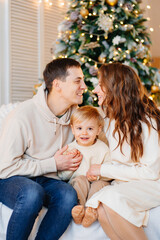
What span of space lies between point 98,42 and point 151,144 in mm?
1774

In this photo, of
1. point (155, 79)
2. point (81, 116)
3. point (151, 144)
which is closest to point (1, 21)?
point (155, 79)

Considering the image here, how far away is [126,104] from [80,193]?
1.88ft

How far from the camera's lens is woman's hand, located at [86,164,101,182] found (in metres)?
1.70

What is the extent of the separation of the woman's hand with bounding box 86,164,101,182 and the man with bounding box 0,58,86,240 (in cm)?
13

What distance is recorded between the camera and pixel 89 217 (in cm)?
147

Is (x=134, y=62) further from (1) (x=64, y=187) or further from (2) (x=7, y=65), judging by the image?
(1) (x=64, y=187)

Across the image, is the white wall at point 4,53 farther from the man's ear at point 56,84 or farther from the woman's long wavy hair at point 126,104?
the woman's long wavy hair at point 126,104

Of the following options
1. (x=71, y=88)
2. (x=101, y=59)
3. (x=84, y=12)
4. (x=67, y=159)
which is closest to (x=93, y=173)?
(x=67, y=159)

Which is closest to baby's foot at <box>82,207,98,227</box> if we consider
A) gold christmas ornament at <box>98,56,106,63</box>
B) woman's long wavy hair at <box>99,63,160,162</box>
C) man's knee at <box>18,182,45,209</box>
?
man's knee at <box>18,182,45,209</box>

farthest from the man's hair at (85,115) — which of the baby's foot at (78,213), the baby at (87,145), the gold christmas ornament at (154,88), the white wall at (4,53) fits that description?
the white wall at (4,53)

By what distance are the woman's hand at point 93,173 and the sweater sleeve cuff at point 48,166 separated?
21 centimetres

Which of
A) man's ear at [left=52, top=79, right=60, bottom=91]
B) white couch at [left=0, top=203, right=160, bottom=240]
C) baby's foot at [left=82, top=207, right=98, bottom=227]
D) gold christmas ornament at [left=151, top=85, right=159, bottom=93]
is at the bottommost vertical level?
white couch at [left=0, top=203, right=160, bottom=240]

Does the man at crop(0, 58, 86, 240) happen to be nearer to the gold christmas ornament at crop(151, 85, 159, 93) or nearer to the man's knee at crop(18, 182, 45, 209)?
the man's knee at crop(18, 182, 45, 209)

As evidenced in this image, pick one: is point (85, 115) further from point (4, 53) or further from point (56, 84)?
point (4, 53)
